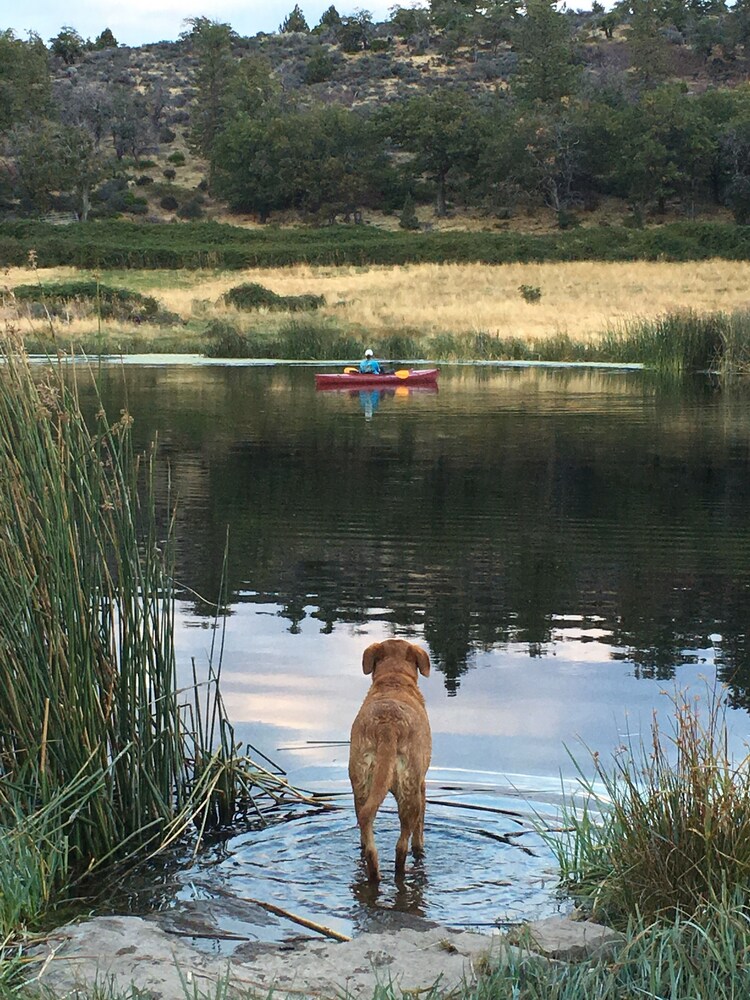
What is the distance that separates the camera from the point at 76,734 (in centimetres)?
457

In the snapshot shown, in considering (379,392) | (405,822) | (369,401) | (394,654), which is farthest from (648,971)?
(379,392)

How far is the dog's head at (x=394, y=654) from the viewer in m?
5.14

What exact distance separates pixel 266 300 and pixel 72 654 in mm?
41690

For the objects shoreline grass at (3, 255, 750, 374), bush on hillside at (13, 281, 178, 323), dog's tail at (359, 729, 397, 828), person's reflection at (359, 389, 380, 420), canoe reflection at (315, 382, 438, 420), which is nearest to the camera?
dog's tail at (359, 729, 397, 828)

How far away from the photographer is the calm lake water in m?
4.86

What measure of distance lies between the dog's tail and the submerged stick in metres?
0.31

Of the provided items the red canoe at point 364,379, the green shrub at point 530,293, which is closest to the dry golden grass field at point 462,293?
the green shrub at point 530,293

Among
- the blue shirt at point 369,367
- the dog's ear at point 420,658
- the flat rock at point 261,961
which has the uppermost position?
the dog's ear at point 420,658

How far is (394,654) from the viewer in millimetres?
5137

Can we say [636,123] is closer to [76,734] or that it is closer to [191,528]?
[191,528]

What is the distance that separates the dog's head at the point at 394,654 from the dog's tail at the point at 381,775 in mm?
744

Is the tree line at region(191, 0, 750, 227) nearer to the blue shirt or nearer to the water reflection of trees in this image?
the blue shirt

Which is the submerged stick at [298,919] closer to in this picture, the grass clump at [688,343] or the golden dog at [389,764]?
the golden dog at [389,764]

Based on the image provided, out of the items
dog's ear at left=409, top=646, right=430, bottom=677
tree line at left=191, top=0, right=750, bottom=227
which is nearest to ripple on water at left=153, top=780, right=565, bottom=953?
dog's ear at left=409, top=646, right=430, bottom=677
